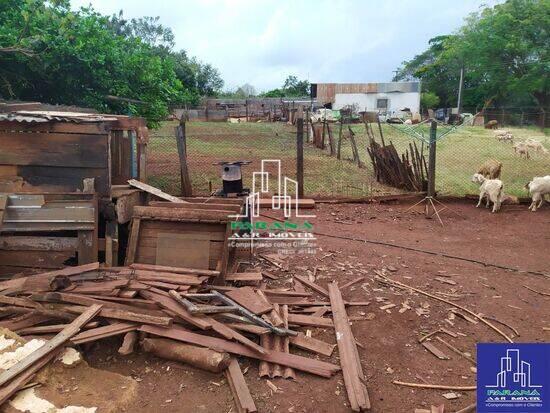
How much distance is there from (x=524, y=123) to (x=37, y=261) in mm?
21288

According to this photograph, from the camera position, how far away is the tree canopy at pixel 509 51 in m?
28.2

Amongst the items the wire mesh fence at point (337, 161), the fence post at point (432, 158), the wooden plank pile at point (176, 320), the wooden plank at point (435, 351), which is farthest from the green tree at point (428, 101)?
the wooden plank at point (435, 351)

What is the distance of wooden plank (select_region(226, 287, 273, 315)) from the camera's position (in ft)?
12.9

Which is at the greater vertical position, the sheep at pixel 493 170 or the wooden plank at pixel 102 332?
the sheep at pixel 493 170

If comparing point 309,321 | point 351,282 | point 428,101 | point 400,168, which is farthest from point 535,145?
point 428,101

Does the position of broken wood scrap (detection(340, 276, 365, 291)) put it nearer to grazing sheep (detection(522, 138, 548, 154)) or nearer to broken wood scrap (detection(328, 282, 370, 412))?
broken wood scrap (detection(328, 282, 370, 412))

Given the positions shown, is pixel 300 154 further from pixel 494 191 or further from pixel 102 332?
pixel 102 332

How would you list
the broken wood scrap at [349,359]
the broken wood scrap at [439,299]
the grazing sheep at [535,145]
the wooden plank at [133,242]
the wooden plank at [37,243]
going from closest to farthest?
the broken wood scrap at [349,359] < the broken wood scrap at [439,299] < the wooden plank at [133,242] < the wooden plank at [37,243] < the grazing sheep at [535,145]

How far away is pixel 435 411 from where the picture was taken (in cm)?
298

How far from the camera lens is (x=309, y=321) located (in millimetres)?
4047

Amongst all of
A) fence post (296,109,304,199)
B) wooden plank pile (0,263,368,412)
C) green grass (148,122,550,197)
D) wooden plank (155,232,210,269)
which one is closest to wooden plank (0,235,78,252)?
wooden plank pile (0,263,368,412)

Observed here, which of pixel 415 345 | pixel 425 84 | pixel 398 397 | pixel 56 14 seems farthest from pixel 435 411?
pixel 425 84

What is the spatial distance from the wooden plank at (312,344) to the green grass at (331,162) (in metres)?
6.00

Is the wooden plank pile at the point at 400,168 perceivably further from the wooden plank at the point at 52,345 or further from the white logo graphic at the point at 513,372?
the wooden plank at the point at 52,345
